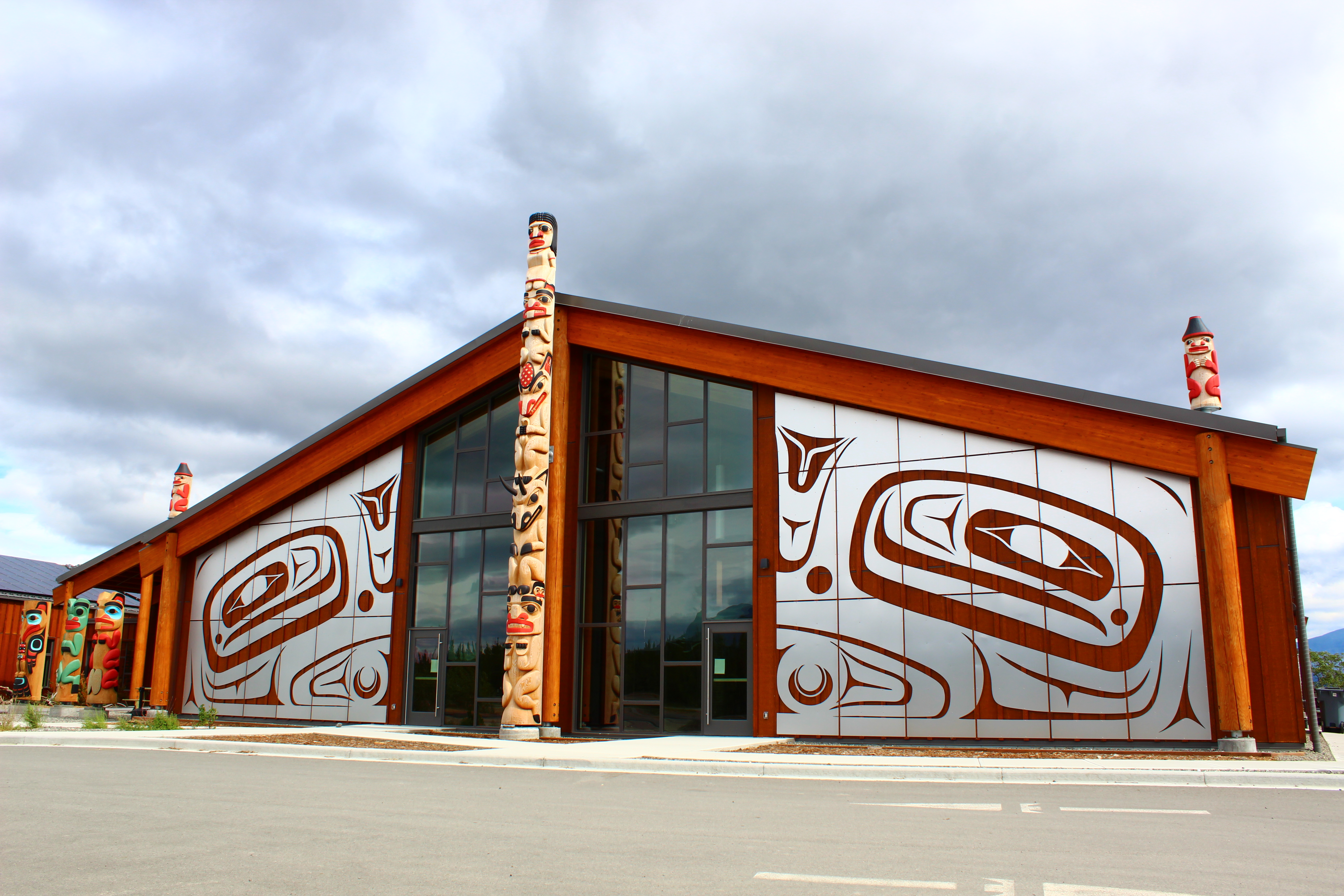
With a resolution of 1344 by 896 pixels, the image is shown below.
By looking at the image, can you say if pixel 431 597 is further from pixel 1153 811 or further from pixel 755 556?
pixel 1153 811

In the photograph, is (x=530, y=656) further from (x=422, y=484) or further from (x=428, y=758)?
(x=422, y=484)

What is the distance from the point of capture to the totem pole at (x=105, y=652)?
2856cm

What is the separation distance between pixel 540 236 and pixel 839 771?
13598mm

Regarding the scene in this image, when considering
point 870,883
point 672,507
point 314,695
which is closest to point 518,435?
point 672,507

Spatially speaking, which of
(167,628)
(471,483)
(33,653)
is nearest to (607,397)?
(471,483)

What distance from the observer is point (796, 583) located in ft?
61.4

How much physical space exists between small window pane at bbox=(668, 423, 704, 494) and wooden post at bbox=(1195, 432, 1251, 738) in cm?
959

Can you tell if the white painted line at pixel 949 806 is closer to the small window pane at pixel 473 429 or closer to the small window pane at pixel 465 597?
the small window pane at pixel 465 597

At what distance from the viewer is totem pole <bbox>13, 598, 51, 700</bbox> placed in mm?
30453

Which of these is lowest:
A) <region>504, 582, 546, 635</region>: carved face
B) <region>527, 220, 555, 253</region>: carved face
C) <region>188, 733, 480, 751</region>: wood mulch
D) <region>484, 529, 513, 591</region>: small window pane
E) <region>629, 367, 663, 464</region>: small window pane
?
<region>188, 733, 480, 751</region>: wood mulch

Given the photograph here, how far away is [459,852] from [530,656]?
1283cm

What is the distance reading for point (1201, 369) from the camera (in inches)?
661

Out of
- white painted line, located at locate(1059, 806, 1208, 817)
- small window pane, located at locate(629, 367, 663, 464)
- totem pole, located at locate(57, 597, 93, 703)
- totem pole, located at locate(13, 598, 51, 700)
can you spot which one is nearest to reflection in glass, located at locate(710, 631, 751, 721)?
small window pane, located at locate(629, 367, 663, 464)

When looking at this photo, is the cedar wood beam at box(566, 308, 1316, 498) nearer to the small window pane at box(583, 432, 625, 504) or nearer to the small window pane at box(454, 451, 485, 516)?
the small window pane at box(583, 432, 625, 504)
